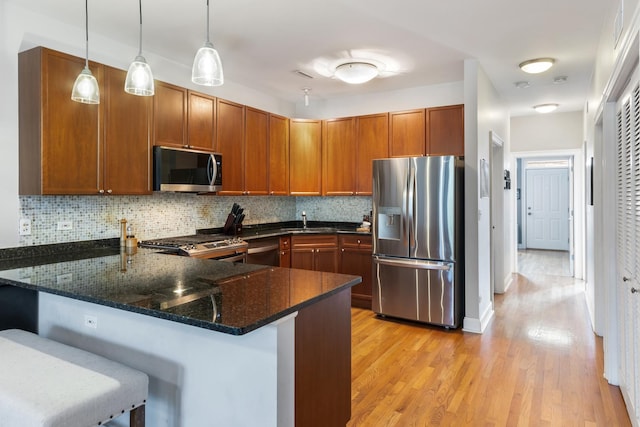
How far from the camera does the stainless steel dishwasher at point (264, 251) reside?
13.8 ft

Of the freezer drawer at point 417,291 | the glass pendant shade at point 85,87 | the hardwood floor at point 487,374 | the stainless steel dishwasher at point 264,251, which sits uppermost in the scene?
the glass pendant shade at point 85,87

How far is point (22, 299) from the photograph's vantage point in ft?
7.23

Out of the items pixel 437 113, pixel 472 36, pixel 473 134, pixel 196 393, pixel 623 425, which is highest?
pixel 472 36

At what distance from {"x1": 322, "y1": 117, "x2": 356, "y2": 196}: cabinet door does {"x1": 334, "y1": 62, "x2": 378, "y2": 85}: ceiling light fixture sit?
1023mm

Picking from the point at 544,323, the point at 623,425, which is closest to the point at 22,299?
the point at 623,425

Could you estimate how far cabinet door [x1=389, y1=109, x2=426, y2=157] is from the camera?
4.60 m

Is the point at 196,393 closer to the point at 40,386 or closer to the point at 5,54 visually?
the point at 40,386

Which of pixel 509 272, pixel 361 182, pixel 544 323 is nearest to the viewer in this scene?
pixel 544 323

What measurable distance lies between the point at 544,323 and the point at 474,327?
879 millimetres

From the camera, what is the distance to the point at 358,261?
15.7 feet

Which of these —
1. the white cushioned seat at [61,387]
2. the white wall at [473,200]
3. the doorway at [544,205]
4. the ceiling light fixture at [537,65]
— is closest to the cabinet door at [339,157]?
the white wall at [473,200]

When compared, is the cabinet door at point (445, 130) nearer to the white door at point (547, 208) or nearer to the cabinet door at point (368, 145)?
the cabinet door at point (368, 145)

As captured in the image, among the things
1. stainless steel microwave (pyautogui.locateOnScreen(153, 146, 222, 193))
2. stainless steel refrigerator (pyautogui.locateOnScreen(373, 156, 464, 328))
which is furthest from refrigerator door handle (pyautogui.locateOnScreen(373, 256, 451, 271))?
stainless steel microwave (pyautogui.locateOnScreen(153, 146, 222, 193))

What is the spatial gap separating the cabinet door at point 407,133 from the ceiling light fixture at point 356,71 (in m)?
0.84
